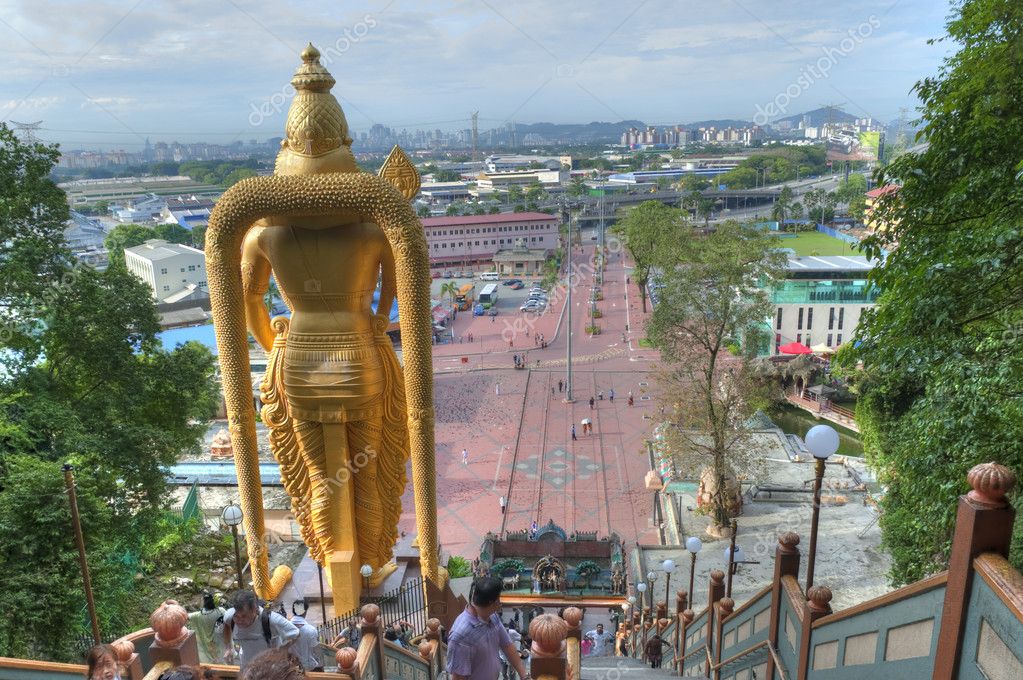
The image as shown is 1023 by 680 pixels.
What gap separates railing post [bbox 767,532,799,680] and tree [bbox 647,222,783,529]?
9.90 meters

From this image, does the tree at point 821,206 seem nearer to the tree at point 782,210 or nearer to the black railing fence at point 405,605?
the tree at point 782,210

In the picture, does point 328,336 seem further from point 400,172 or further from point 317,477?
point 400,172

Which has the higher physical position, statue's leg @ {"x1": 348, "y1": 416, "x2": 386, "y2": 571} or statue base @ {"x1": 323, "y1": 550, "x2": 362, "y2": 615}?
statue's leg @ {"x1": 348, "y1": 416, "x2": 386, "y2": 571}

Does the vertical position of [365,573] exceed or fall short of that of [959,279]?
it falls short

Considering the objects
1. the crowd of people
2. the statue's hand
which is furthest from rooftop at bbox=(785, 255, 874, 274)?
the crowd of people

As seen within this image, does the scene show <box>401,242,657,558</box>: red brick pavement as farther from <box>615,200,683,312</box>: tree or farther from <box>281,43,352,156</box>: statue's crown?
<box>281,43,352,156</box>: statue's crown

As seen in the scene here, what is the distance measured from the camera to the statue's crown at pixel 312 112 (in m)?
6.56

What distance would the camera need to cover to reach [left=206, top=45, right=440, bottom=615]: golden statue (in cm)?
650

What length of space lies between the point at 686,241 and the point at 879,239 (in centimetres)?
817

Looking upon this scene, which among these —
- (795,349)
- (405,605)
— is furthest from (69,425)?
(795,349)

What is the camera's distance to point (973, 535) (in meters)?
2.32

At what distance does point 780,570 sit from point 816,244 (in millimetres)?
50442

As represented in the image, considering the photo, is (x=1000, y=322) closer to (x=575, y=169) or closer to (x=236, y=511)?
(x=236, y=511)

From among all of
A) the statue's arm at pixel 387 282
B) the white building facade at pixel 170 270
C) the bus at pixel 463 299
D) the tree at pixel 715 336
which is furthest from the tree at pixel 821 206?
the statue's arm at pixel 387 282
